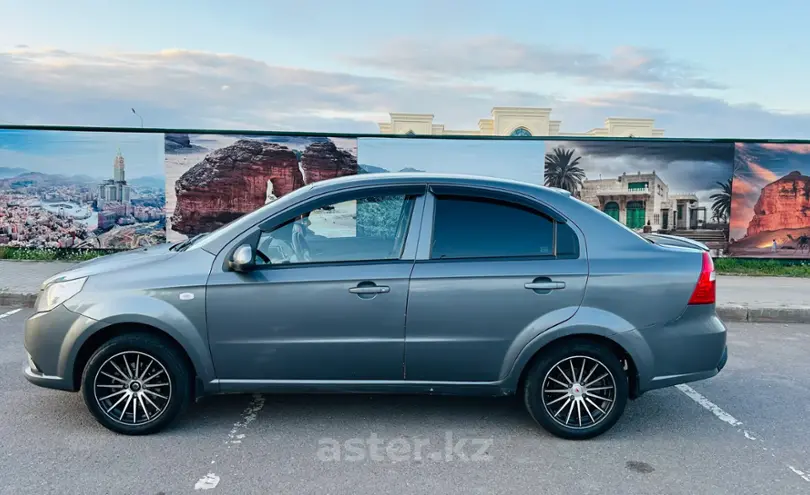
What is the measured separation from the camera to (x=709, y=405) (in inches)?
203

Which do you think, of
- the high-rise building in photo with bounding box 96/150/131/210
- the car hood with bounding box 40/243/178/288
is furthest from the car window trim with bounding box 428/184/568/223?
the high-rise building in photo with bounding box 96/150/131/210

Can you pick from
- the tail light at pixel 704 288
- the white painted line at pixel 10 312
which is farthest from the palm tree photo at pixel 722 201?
the white painted line at pixel 10 312

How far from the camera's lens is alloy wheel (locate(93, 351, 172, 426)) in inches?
167

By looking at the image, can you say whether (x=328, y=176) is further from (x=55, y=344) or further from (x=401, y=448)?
(x=401, y=448)

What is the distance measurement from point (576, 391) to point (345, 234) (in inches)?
75.2

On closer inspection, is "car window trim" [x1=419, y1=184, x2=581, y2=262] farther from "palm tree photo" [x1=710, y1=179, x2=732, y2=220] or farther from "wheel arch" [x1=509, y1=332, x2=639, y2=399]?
"palm tree photo" [x1=710, y1=179, x2=732, y2=220]

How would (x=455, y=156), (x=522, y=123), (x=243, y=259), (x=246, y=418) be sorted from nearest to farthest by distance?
(x=243, y=259), (x=246, y=418), (x=455, y=156), (x=522, y=123)

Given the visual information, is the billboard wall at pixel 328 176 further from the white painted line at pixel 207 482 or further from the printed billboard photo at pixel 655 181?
the white painted line at pixel 207 482

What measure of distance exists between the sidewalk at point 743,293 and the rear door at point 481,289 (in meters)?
5.30

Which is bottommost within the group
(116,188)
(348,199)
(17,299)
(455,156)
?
(17,299)

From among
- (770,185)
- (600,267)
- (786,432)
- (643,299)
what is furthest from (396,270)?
(770,185)

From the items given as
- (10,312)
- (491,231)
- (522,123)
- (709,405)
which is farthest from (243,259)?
(522,123)

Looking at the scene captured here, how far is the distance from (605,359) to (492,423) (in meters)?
0.95

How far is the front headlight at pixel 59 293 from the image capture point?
14.0 ft
